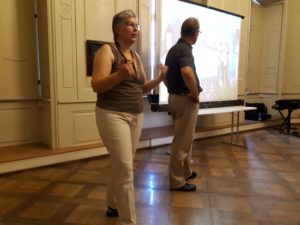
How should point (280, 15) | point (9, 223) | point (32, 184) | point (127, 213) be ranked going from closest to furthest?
point (127, 213) → point (9, 223) → point (32, 184) → point (280, 15)

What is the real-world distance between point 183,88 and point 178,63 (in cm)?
20

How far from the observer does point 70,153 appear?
334 cm

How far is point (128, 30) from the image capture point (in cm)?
→ 154

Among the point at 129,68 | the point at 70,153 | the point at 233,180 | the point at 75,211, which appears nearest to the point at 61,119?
the point at 70,153

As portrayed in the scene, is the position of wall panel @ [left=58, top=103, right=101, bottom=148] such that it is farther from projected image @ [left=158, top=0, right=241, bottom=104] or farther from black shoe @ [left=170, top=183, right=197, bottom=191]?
black shoe @ [left=170, top=183, right=197, bottom=191]

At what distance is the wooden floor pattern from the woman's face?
47.2 inches

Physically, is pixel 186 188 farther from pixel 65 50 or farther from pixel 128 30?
pixel 65 50

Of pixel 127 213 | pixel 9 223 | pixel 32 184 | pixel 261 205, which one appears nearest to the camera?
pixel 127 213

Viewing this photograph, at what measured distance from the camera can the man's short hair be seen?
7.39ft

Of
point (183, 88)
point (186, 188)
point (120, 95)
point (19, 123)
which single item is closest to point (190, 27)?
point (183, 88)

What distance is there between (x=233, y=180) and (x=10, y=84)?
9.11ft

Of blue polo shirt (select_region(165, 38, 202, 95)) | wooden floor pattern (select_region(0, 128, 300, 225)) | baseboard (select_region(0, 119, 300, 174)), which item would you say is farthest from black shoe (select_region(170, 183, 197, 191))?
baseboard (select_region(0, 119, 300, 174))

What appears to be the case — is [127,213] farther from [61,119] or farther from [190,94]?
[61,119]

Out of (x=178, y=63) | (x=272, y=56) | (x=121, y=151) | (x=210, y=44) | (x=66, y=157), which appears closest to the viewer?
(x=121, y=151)
